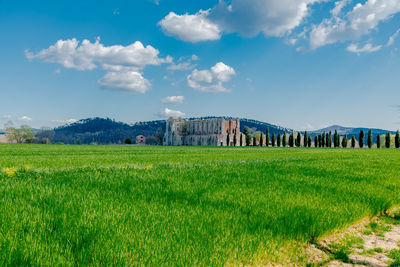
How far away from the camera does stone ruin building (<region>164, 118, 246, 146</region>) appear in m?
125

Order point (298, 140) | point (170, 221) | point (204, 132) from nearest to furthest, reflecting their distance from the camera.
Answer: point (170, 221)
point (298, 140)
point (204, 132)

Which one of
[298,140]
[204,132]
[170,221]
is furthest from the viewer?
[204,132]

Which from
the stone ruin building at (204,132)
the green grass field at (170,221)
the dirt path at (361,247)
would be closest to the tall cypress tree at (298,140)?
the stone ruin building at (204,132)

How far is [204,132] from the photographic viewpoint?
449 ft

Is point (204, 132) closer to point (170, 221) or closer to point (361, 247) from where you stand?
point (361, 247)

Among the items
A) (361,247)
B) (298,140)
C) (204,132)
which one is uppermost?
(204,132)

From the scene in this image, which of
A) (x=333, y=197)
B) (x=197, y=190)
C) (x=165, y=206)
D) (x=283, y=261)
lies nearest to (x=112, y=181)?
(x=197, y=190)

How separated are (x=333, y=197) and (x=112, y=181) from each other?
5706 mm

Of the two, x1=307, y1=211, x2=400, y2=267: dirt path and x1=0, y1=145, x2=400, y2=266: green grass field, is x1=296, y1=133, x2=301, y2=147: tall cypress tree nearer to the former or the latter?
x1=0, y1=145, x2=400, y2=266: green grass field

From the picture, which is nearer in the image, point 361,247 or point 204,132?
point 361,247

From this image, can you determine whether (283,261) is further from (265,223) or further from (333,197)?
(333,197)

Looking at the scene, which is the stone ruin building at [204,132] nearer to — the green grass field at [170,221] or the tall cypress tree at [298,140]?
the tall cypress tree at [298,140]

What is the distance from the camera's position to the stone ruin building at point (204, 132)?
125125 millimetres

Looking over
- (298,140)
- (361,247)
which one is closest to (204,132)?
(298,140)
